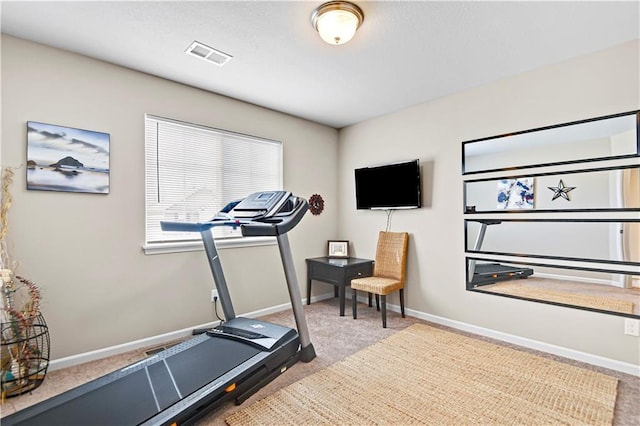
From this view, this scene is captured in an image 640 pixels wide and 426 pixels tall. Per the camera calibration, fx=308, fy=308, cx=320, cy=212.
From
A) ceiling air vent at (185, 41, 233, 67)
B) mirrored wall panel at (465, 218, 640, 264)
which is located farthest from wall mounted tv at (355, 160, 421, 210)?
ceiling air vent at (185, 41, 233, 67)

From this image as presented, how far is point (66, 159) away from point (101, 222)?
558 millimetres

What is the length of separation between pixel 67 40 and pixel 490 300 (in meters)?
4.27

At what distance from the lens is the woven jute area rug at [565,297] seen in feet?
7.88

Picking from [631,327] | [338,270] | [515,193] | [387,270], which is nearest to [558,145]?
[515,193]

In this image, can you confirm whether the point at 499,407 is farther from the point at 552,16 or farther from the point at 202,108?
the point at 202,108

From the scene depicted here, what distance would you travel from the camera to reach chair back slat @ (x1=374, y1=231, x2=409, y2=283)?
3643 mm

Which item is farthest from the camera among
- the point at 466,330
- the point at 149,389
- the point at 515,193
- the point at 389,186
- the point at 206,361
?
the point at 389,186

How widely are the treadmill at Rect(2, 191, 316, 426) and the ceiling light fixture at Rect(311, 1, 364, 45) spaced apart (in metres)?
1.22

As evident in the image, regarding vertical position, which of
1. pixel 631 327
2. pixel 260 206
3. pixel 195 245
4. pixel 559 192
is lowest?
pixel 631 327

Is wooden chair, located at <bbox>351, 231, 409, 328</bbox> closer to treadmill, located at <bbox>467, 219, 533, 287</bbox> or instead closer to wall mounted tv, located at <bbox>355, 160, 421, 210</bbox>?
wall mounted tv, located at <bbox>355, 160, 421, 210</bbox>

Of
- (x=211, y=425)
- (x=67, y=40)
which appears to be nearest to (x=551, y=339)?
(x=211, y=425)

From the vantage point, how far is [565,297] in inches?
104

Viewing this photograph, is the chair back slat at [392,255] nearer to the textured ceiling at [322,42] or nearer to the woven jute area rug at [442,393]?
the woven jute area rug at [442,393]

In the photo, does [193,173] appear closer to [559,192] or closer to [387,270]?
[387,270]
